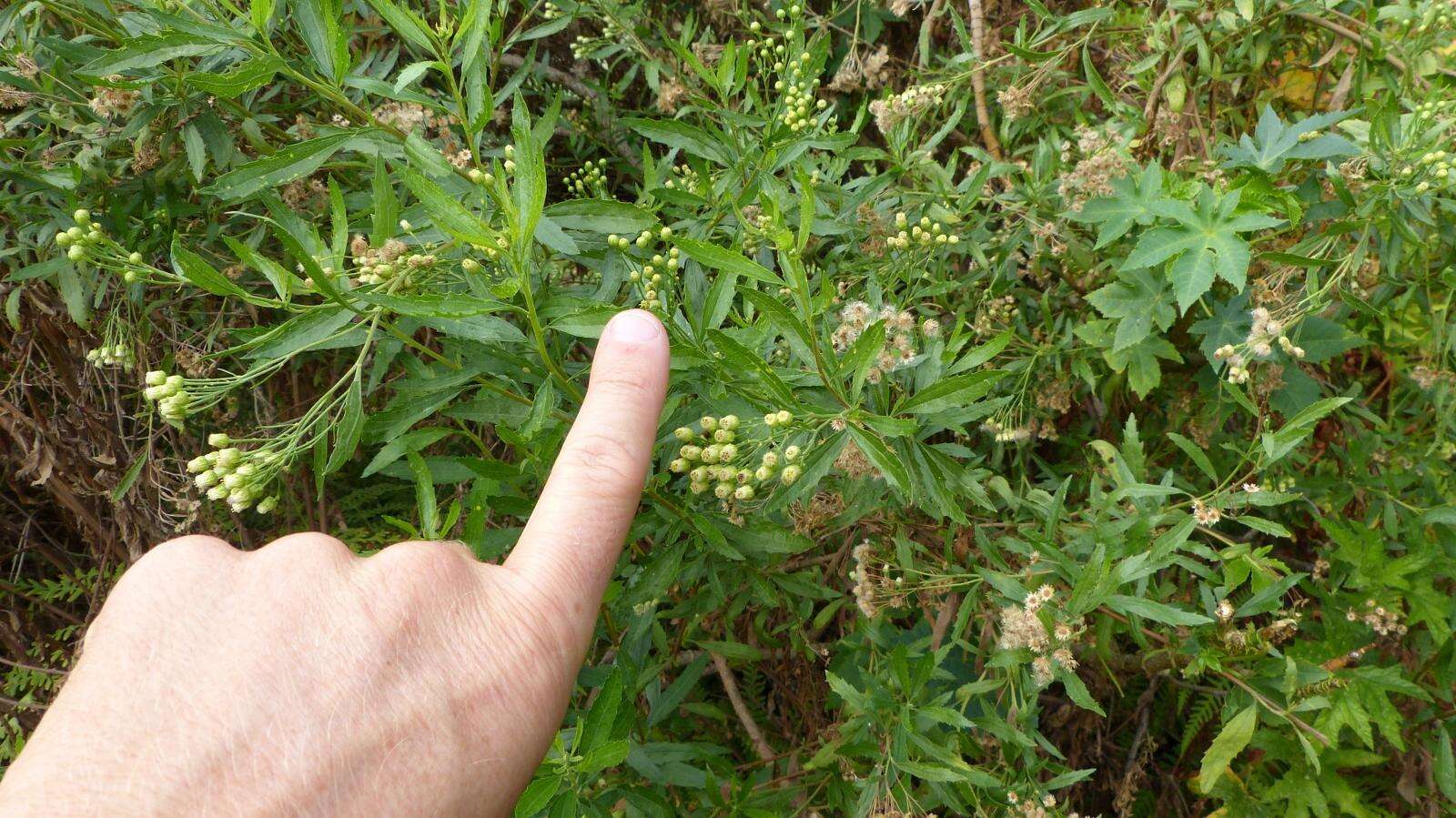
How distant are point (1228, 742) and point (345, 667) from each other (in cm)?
271

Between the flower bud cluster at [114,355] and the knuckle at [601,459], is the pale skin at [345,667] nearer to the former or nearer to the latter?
the knuckle at [601,459]

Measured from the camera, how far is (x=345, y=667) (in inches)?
Answer: 50.2

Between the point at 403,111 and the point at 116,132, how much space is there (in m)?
0.98

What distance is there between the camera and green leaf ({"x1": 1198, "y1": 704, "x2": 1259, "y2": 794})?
2568 mm

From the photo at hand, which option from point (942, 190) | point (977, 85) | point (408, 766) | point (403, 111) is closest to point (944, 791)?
point (408, 766)

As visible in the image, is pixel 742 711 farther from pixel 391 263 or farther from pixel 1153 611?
pixel 391 263

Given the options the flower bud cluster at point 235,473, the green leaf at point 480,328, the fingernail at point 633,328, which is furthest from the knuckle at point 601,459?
the flower bud cluster at point 235,473

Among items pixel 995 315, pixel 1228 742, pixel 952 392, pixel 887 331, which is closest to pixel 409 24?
pixel 887 331

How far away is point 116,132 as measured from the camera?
2445 mm

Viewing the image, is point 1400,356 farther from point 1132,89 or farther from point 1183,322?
point 1132,89

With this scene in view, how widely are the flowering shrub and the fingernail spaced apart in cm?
17

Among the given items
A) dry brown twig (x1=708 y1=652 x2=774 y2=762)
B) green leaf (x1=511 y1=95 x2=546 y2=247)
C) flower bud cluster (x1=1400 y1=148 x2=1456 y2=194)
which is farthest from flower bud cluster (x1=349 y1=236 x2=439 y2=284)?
flower bud cluster (x1=1400 y1=148 x2=1456 y2=194)

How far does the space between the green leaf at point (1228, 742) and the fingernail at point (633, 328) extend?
2320 mm

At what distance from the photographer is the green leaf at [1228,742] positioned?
2568 mm
